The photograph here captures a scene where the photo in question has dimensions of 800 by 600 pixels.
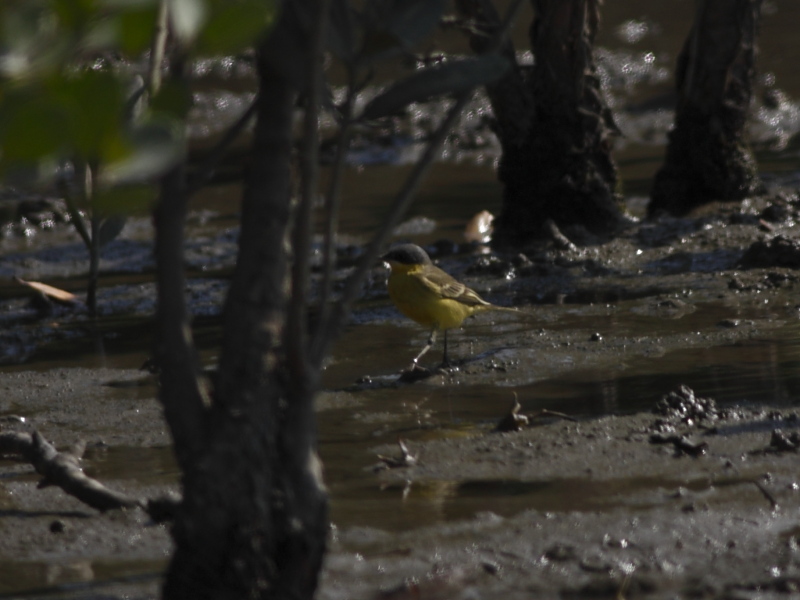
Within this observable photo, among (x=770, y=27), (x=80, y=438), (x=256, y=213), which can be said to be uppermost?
(x=770, y=27)

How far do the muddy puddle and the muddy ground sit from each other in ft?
0.04

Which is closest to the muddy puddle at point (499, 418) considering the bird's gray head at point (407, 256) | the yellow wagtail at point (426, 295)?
the yellow wagtail at point (426, 295)

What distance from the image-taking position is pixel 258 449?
2.94 m

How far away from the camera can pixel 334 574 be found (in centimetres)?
351

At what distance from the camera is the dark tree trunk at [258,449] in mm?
2926

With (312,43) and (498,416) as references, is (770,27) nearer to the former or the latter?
(498,416)

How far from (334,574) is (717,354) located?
341 cm

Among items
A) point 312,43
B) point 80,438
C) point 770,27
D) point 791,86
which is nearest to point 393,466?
point 80,438

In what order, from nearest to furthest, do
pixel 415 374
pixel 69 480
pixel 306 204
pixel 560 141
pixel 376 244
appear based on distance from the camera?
pixel 306 204 < pixel 376 244 < pixel 69 480 < pixel 415 374 < pixel 560 141

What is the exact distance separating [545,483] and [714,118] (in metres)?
5.84

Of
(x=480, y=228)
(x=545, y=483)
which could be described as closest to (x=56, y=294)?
(x=480, y=228)

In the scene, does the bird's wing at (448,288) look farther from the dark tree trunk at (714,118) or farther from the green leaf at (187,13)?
the green leaf at (187,13)

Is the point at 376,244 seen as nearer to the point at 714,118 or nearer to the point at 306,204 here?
the point at 306,204

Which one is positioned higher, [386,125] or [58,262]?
[386,125]
